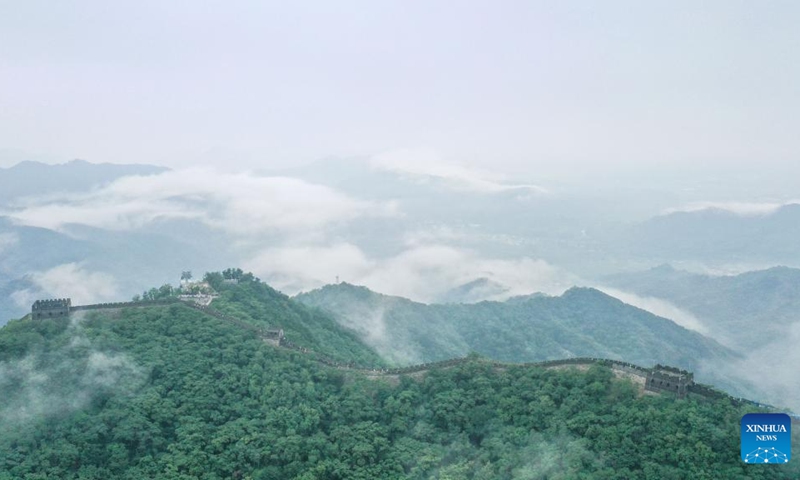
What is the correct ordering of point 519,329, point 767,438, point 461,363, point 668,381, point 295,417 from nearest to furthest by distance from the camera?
1. point 767,438
2. point 668,381
3. point 295,417
4. point 461,363
5. point 519,329

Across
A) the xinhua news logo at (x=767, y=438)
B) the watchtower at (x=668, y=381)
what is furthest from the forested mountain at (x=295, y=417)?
the watchtower at (x=668, y=381)

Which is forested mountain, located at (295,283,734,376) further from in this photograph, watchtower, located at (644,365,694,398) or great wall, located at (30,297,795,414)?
watchtower, located at (644,365,694,398)

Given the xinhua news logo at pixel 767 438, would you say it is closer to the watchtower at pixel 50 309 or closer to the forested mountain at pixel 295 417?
the forested mountain at pixel 295 417

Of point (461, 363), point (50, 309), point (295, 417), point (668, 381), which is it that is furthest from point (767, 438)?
point (50, 309)

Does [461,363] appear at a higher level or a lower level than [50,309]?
lower

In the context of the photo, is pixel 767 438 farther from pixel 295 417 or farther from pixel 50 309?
pixel 50 309

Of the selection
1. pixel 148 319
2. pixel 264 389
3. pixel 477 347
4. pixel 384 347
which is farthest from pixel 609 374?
pixel 477 347

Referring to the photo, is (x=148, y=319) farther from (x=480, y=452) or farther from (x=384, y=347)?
(x=384, y=347)

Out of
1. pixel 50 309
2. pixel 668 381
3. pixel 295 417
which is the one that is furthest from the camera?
pixel 50 309
